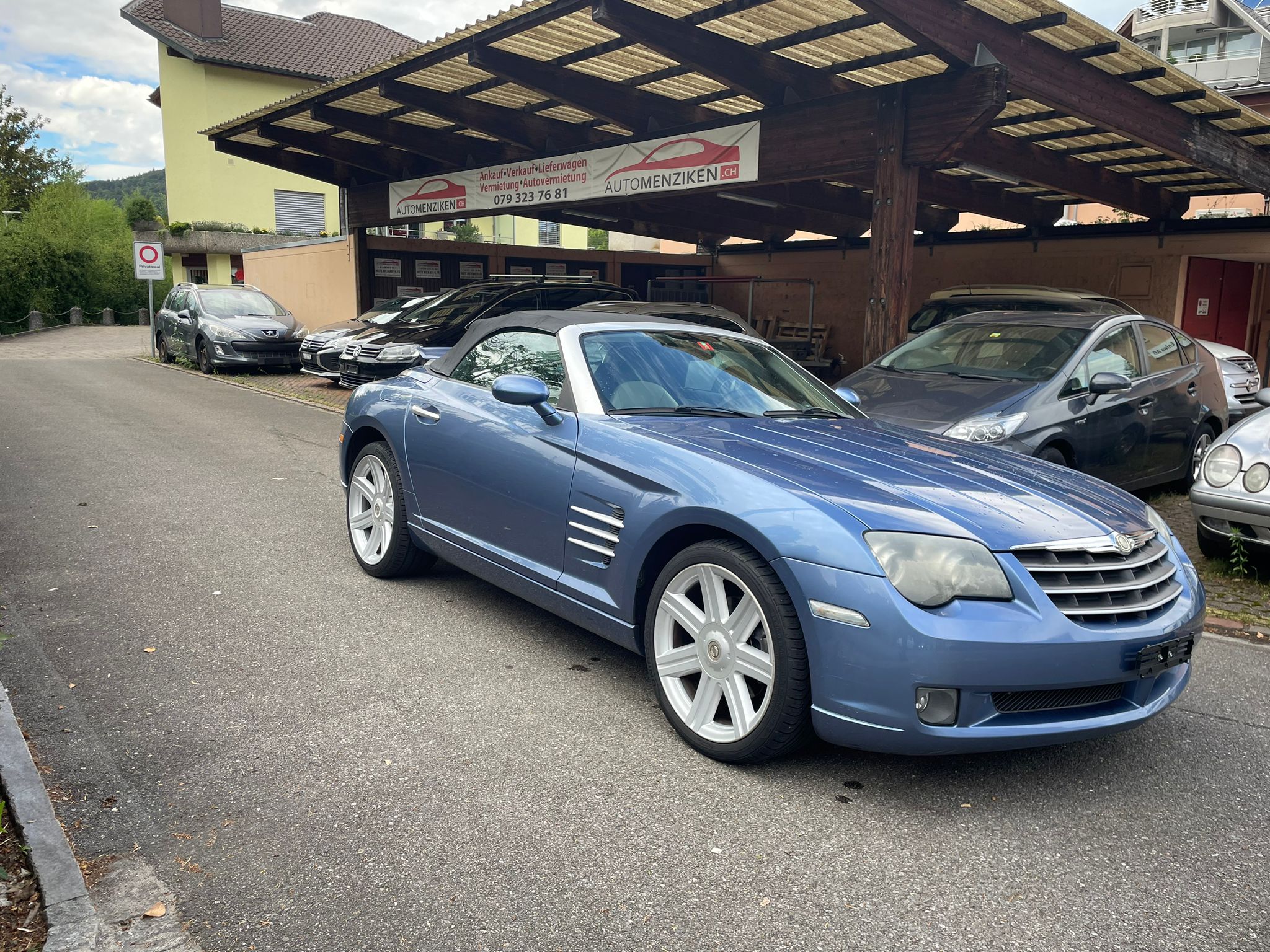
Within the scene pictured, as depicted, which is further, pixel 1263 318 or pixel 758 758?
pixel 1263 318

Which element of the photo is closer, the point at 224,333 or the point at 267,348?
the point at 224,333

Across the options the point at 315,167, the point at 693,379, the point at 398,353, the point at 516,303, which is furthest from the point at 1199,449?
the point at 315,167

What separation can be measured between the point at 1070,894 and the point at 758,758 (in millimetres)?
989

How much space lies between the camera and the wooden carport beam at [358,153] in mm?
16688

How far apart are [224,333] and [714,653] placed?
16714mm

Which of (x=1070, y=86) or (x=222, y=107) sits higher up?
(x=222, y=107)

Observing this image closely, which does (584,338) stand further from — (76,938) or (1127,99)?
(1127,99)

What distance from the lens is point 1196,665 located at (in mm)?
4559

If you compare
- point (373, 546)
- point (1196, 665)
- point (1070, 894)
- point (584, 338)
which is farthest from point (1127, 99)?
point (1070, 894)

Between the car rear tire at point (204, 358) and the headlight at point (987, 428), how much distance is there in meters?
15.4

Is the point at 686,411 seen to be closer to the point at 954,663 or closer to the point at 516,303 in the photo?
the point at 954,663

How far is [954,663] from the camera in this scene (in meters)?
2.89

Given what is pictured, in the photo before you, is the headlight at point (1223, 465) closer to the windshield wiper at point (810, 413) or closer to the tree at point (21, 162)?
the windshield wiper at point (810, 413)

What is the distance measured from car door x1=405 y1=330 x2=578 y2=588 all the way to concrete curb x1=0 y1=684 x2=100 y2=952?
188cm
